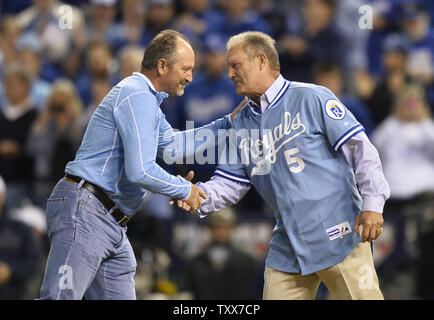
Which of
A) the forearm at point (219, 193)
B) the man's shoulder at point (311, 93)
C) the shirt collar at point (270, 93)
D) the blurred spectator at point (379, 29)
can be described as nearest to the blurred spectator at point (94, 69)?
the blurred spectator at point (379, 29)

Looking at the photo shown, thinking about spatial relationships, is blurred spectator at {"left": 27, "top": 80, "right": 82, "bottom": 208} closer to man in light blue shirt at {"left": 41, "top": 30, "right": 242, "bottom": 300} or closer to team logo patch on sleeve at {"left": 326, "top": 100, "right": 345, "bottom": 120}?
man in light blue shirt at {"left": 41, "top": 30, "right": 242, "bottom": 300}

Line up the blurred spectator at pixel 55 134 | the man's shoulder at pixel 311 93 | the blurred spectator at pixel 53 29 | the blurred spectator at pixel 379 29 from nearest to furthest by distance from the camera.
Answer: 1. the man's shoulder at pixel 311 93
2. the blurred spectator at pixel 55 134
3. the blurred spectator at pixel 53 29
4. the blurred spectator at pixel 379 29

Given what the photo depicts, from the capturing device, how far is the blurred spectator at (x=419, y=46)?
9242 mm

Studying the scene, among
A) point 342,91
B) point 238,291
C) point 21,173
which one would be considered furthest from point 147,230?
point 342,91

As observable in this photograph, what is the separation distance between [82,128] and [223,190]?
3719 mm

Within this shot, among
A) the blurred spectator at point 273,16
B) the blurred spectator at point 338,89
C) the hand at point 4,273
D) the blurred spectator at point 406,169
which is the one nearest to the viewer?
the hand at point 4,273

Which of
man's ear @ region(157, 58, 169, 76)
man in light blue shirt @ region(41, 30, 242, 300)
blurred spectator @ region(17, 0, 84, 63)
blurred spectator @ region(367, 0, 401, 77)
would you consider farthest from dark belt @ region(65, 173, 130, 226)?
blurred spectator @ region(367, 0, 401, 77)

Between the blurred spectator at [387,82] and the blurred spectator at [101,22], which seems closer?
the blurred spectator at [387,82]

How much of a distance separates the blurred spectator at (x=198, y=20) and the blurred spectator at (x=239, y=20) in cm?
12

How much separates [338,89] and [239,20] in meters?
1.63

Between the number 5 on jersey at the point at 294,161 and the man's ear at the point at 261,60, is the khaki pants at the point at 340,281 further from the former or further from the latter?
the man's ear at the point at 261,60

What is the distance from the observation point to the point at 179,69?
461cm

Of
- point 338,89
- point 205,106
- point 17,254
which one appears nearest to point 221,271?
point 205,106

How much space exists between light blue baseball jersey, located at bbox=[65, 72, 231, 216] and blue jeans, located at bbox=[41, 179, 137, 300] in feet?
0.41
